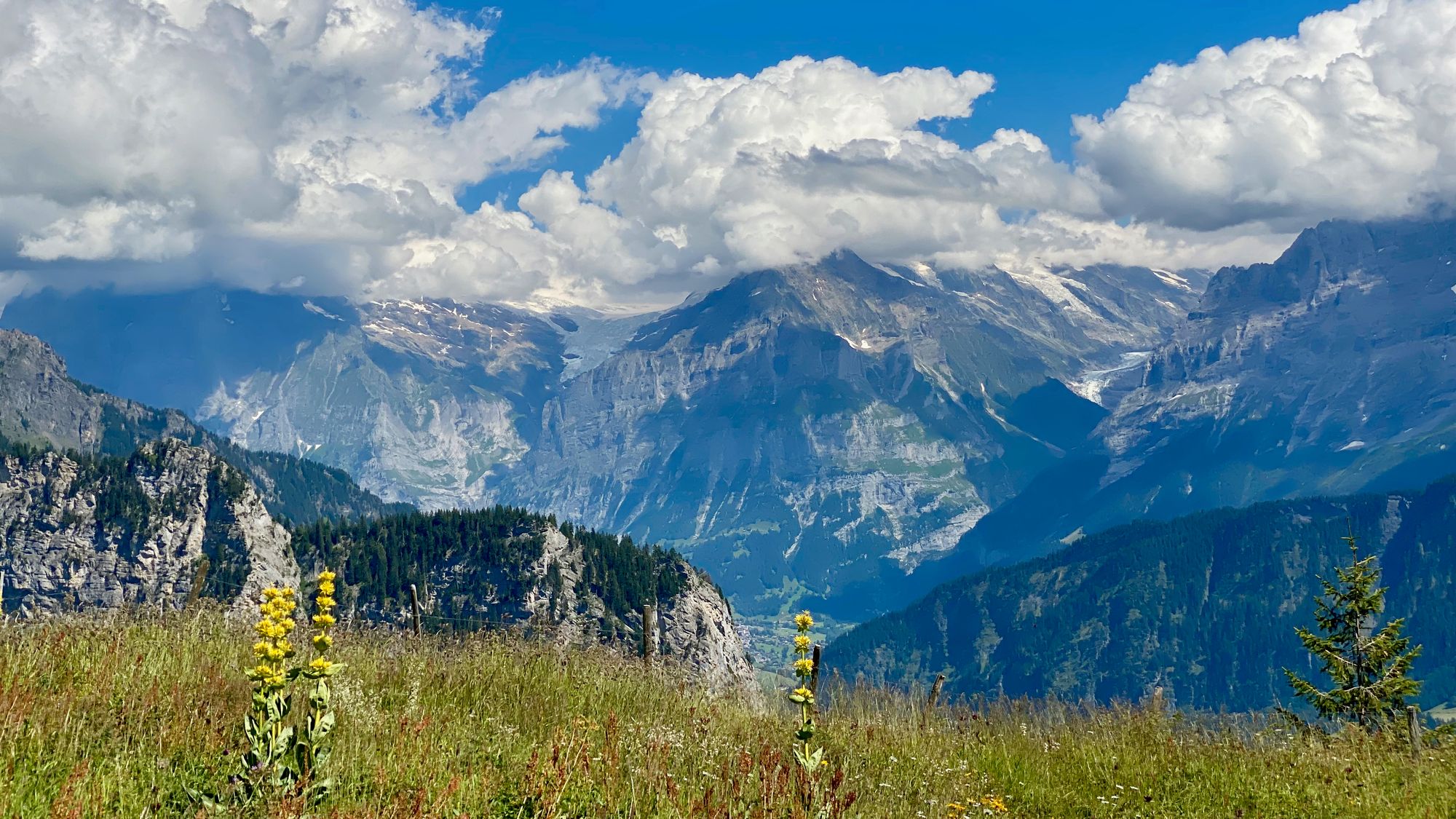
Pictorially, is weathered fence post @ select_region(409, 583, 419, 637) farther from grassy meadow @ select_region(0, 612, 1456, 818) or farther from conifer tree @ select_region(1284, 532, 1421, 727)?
conifer tree @ select_region(1284, 532, 1421, 727)

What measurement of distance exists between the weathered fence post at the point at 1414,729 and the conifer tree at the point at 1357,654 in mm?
4377

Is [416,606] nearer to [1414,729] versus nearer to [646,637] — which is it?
[646,637]

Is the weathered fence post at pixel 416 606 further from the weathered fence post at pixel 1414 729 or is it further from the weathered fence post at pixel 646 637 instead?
the weathered fence post at pixel 1414 729

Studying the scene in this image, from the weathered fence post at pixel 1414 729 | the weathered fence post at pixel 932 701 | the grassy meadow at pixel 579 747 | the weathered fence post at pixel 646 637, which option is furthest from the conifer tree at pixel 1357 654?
the weathered fence post at pixel 646 637

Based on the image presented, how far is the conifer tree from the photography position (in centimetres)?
2602

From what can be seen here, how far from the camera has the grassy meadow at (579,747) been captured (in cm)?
973

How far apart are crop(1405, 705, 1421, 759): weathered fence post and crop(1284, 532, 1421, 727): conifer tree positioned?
4.38m

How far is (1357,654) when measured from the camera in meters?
28.0

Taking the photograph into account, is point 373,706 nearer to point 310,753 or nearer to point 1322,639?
point 310,753

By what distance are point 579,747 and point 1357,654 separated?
25.3m

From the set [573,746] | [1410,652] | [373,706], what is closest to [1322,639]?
[1410,652]

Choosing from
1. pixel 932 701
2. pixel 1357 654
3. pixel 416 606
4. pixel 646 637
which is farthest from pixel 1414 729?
pixel 416 606

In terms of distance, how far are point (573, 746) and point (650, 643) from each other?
1054cm

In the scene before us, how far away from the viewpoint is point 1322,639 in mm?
29906
